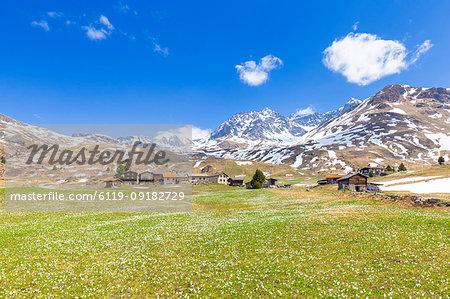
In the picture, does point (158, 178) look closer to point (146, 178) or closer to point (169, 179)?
point (169, 179)

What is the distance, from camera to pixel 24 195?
63.3m

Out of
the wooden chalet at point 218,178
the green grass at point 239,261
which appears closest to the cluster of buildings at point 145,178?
the wooden chalet at point 218,178

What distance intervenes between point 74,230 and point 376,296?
104 feet

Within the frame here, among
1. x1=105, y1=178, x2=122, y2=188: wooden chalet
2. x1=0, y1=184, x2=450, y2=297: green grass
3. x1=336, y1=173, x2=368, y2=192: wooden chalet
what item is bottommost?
x1=105, y1=178, x2=122, y2=188: wooden chalet

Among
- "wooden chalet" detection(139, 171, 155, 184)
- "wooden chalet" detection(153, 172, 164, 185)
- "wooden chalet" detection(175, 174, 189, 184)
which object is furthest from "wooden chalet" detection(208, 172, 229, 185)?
"wooden chalet" detection(139, 171, 155, 184)

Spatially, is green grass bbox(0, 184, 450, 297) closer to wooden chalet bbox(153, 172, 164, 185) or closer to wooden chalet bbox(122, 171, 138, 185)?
wooden chalet bbox(153, 172, 164, 185)

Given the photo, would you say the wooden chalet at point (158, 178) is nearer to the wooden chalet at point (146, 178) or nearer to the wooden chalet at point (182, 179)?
the wooden chalet at point (146, 178)

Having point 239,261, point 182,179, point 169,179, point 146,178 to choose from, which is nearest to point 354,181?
point 239,261

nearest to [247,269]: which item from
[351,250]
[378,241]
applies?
[351,250]

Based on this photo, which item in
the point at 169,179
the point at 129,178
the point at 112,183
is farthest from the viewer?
the point at 169,179

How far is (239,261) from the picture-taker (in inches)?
600

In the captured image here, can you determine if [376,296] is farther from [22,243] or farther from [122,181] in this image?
[122,181]

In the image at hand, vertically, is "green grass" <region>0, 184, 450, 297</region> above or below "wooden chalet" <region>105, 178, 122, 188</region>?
above

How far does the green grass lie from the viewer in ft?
37.5
